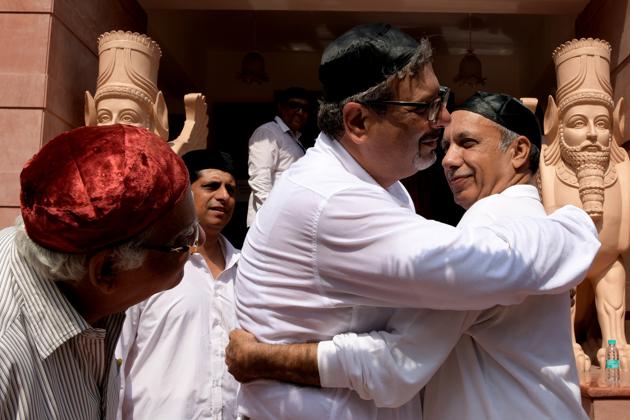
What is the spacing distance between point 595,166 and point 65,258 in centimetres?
445

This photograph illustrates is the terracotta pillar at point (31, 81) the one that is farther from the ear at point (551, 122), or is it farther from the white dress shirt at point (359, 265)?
the white dress shirt at point (359, 265)

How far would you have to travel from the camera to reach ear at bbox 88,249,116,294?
1.33 meters

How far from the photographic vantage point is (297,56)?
1011 centimetres

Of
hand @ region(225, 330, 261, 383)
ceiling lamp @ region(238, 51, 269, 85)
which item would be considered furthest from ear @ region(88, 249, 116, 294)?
ceiling lamp @ region(238, 51, 269, 85)

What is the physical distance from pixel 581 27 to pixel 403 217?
618cm

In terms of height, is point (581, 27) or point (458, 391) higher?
point (581, 27)

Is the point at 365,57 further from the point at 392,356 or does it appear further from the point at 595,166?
the point at 595,166

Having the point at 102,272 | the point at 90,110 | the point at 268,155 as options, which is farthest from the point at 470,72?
the point at 102,272

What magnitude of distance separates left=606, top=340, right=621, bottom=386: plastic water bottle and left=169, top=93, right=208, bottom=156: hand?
336 centimetres

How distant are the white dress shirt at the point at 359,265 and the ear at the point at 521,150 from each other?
0.83 feet

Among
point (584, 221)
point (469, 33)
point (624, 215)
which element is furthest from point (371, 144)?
point (469, 33)

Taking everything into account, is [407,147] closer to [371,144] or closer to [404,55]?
[371,144]

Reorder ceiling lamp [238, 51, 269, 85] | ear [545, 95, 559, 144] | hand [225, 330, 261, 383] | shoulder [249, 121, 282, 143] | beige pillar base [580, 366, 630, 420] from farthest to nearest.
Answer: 1. ceiling lamp [238, 51, 269, 85]
2. shoulder [249, 121, 282, 143]
3. ear [545, 95, 559, 144]
4. beige pillar base [580, 366, 630, 420]
5. hand [225, 330, 261, 383]

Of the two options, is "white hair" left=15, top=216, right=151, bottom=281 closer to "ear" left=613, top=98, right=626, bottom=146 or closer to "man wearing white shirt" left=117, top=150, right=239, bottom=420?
"man wearing white shirt" left=117, top=150, right=239, bottom=420
